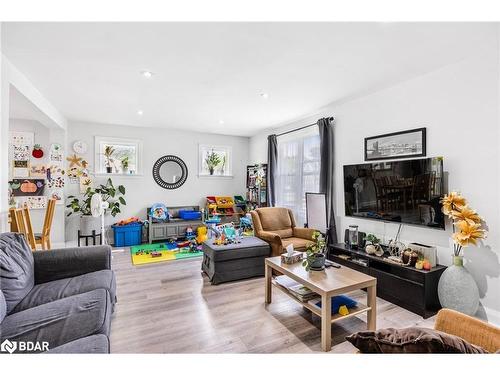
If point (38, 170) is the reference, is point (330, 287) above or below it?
below

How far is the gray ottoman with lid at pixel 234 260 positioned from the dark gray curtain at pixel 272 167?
2.03 metres

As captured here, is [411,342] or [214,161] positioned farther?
[214,161]

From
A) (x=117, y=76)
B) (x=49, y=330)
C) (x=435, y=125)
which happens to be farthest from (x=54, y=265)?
(x=435, y=125)

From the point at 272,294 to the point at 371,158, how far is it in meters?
2.17

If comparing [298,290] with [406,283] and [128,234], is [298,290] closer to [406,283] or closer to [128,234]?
[406,283]

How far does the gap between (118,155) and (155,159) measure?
0.76 meters

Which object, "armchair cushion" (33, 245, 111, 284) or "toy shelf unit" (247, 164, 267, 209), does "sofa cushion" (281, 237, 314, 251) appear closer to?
"toy shelf unit" (247, 164, 267, 209)

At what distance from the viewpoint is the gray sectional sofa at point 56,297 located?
4.50 feet

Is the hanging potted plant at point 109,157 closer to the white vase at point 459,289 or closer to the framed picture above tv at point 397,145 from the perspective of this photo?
the framed picture above tv at point 397,145

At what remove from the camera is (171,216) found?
18.3 ft

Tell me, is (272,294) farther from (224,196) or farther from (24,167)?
(24,167)

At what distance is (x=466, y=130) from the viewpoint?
7.83 feet

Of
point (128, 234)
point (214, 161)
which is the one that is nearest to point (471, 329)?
point (128, 234)
